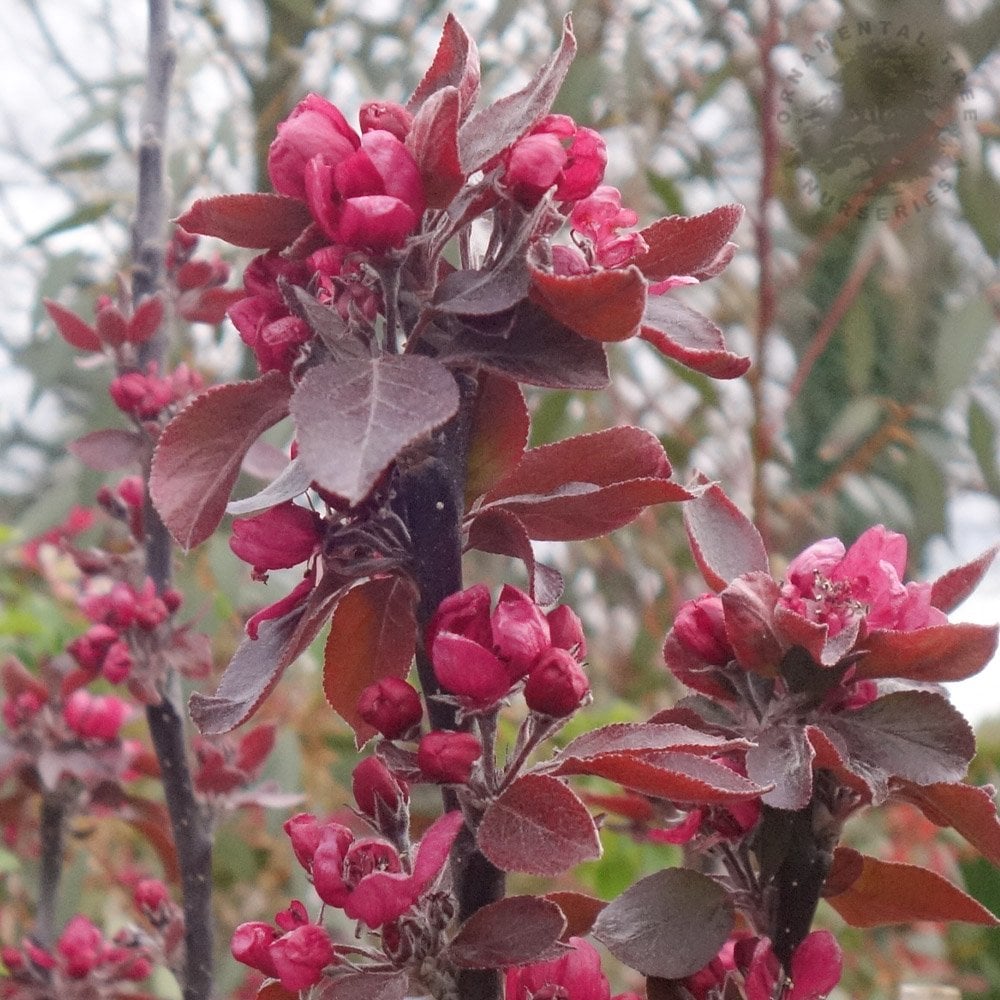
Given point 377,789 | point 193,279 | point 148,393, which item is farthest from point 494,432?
point 193,279

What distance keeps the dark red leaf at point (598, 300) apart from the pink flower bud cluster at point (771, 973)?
25 centimetres

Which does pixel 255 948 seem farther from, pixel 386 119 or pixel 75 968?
pixel 75 968

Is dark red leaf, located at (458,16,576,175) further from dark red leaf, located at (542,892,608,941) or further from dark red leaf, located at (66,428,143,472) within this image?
dark red leaf, located at (66,428,143,472)

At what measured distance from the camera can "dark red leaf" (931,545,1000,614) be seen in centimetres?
54

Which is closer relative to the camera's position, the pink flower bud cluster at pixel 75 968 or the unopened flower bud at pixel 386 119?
the unopened flower bud at pixel 386 119

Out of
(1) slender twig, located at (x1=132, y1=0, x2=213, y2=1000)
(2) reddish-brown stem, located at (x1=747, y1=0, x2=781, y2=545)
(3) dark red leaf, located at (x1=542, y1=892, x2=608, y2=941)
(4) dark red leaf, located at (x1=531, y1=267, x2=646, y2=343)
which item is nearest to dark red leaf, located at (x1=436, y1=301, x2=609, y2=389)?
(4) dark red leaf, located at (x1=531, y1=267, x2=646, y2=343)

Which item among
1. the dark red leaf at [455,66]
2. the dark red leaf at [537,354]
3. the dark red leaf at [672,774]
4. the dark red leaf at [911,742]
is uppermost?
the dark red leaf at [455,66]

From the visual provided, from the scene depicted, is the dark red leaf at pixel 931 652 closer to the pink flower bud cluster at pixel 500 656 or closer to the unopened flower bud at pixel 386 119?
the pink flower bud cluster at pixel 500 656

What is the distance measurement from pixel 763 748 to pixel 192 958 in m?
0.55

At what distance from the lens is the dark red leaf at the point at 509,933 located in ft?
1.39

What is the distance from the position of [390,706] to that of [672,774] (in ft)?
0.37

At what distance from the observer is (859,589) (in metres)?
0.52

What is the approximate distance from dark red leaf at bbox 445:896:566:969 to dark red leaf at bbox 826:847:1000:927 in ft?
0.54

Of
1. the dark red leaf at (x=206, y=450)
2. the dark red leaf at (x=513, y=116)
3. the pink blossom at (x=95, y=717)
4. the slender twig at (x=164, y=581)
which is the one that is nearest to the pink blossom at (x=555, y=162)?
the dark red leaf at (x=513, y=116)
